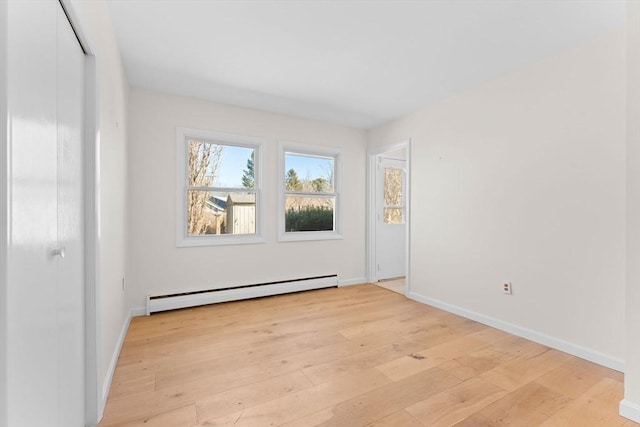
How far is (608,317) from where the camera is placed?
6.93 feet

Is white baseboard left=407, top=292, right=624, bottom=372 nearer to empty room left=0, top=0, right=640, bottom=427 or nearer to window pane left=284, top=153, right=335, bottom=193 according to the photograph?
empty room left=0, top=0, right=640, bottom=427

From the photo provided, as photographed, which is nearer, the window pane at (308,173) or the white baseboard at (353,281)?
the window pane at (308,173)

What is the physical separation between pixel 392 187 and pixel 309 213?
5.28 ft

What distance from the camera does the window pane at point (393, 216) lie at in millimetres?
4809

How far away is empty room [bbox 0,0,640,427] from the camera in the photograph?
118 centimetres

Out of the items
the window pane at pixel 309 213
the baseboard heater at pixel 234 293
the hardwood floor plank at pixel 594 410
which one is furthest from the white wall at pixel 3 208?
Result: the window pane at pixel 309 213

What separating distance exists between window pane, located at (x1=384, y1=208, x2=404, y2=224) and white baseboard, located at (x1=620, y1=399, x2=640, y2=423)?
3377 mm

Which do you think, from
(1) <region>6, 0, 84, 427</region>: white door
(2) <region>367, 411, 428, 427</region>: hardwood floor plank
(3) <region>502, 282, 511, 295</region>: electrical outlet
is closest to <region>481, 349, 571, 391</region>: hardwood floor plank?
(3) <region>502, 282, 511, 295</region>: electrical outlet

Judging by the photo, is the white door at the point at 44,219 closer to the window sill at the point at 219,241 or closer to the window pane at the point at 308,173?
the window sill at the point at 219,241

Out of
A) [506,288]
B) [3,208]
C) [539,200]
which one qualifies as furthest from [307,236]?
[3,208]

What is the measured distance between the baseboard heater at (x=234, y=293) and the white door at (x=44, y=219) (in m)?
1.78

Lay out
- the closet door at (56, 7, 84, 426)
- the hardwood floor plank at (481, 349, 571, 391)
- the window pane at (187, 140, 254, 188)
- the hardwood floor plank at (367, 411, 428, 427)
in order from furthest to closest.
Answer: the window pane at (187, 140, 254, 188) < the hardwood floor plank at (481, 349, 571, 391) < the hardwood floor plank at (367, 411, 428, 427) < the closet door at (56, 7, 84, 426)

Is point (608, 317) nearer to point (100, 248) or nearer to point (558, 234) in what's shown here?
point (558, 234)

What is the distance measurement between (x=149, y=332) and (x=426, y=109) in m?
3.95
